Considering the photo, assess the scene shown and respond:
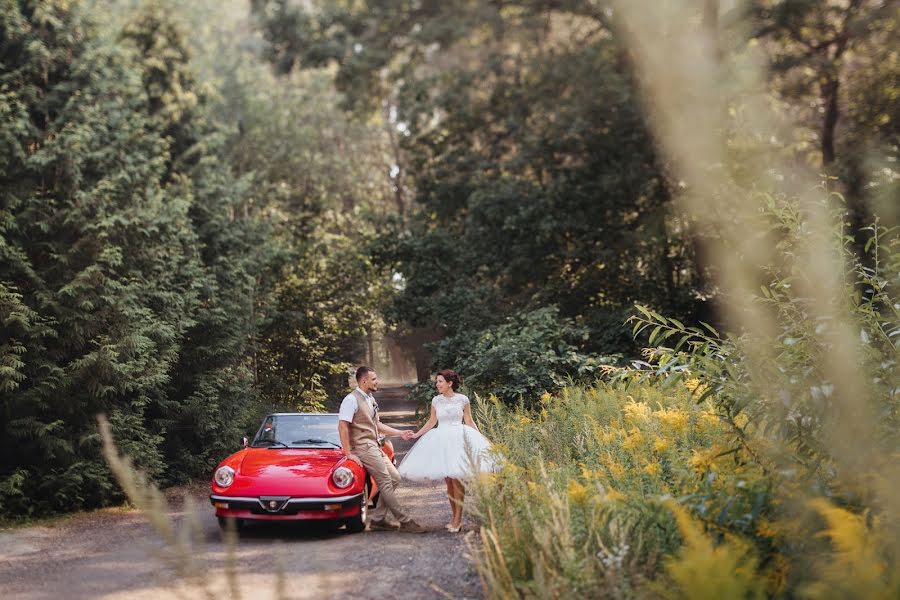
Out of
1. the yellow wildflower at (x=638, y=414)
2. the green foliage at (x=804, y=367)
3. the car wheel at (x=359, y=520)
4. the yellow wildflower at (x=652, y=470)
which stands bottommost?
the car wheel at (x=359, y=520)

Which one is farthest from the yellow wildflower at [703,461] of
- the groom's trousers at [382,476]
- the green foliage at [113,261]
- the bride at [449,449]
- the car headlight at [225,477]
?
the green foliage at [113,261]

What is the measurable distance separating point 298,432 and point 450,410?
238 cm

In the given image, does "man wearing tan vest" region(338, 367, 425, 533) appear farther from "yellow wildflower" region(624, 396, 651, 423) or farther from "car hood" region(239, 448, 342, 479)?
"yellow wildflower" region(624, 396, 651, 423)

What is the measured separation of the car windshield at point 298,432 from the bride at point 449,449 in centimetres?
159

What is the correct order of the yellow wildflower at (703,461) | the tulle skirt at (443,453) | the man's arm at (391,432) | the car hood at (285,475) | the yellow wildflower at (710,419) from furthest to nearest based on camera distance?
1. the man's arm at (391,432)
2. the car hood at (285,475)
3. the tulle skirt at (443,453)
4. the yellow wildflower at (710,419)
5. the yellow wildflower at (703,461)

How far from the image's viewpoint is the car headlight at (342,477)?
30.9 feet

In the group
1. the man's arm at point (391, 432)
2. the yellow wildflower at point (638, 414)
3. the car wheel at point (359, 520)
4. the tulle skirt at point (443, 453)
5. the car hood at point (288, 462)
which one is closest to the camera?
the yellow wildflower at point (638, 414)

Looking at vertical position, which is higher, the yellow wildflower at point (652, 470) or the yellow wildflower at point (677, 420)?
the yellow wildflower at point (677, 420)

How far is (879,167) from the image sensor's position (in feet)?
59.6

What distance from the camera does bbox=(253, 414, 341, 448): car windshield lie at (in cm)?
1080

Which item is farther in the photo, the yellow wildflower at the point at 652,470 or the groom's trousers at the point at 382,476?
the groom's trousers at the point at 382,476

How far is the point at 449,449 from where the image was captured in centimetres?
938

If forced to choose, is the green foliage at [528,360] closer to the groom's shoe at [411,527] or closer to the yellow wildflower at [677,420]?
the groom's shoe at [411,527]

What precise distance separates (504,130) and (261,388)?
12.2 m
